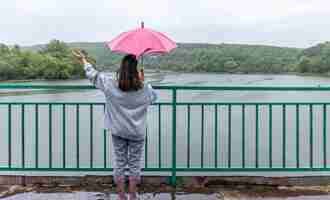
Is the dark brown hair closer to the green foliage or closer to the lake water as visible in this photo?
the lake water

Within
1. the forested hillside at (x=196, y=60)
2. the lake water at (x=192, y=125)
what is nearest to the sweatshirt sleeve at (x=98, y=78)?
the forested hillside at (x=196, y=60)

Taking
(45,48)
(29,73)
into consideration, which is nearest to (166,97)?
(29,73)

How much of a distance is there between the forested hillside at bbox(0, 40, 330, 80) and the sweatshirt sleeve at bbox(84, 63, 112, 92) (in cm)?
83

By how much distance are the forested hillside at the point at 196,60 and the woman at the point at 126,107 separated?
3.12ft

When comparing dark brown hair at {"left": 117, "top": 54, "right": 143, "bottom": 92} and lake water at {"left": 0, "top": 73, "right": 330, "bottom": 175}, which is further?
lake water at {"left": 0, "top": 73, "right": 330, "bottom": 175}

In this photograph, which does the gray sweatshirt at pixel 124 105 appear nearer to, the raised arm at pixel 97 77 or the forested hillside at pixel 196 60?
the raised arm at pixel 97 77

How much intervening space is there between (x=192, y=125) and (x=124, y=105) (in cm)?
505

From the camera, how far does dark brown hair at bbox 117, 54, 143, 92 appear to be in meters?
4.11

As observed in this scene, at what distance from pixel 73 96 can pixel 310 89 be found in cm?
333

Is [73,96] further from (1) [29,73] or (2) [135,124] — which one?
(2) [135,124]

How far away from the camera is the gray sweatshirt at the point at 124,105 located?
4.23 metres

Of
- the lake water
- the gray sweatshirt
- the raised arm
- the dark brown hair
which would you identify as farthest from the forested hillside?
the dark brown hair

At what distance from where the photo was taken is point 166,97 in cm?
609

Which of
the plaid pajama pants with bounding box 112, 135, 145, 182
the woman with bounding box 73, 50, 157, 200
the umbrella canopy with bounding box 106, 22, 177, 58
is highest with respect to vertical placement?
the umbrella canopy with bounding box 106, 22, 177, 58
